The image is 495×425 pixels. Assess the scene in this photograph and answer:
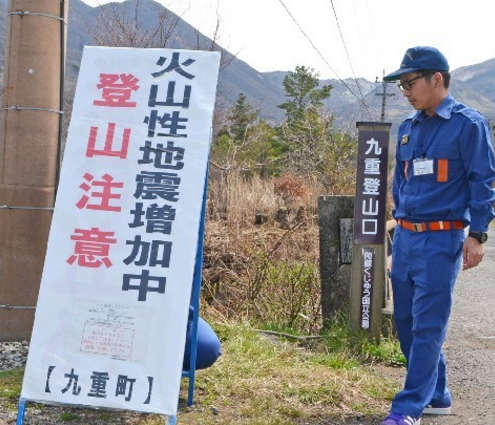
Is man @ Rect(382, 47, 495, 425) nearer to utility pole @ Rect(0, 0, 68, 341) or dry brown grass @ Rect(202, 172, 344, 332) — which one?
utility pole @ Rect(0, 0, 68, 341)

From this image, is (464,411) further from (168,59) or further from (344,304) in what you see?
(168,59)

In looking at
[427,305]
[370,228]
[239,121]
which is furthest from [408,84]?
[239,121]

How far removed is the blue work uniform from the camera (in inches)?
163

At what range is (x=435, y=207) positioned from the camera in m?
4.23

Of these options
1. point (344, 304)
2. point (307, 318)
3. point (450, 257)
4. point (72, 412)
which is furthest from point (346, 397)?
point (307, 318)

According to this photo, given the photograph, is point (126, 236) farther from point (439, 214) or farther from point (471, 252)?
point (471, 252)

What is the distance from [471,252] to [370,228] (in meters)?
2.06

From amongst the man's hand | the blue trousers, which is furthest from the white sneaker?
the man's hand

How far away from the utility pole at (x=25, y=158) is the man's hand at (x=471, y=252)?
2668 millimetres

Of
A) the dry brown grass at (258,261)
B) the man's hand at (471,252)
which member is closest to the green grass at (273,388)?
the man's hand at (471,252)

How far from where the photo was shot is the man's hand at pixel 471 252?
4.12m

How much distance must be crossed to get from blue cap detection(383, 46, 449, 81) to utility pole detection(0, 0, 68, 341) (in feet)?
7.62

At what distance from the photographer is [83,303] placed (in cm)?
376

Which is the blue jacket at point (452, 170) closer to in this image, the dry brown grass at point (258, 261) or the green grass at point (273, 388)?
the green grass at point (273, 388)
